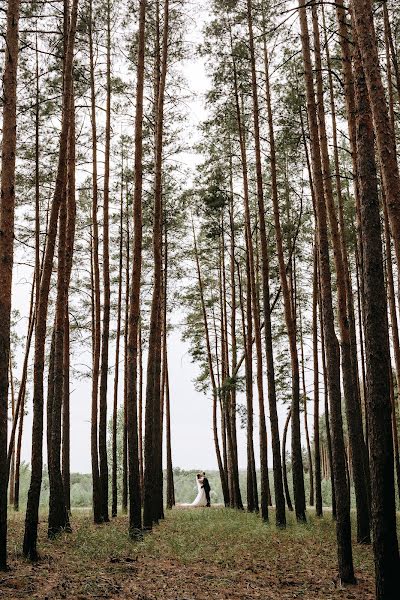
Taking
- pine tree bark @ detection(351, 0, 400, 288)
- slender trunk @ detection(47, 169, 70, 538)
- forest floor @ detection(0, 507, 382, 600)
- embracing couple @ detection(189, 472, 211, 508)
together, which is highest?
pine tree bark @ detection(351, 0, 400, 288)

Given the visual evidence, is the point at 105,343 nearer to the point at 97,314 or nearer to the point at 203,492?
the point at 97,314

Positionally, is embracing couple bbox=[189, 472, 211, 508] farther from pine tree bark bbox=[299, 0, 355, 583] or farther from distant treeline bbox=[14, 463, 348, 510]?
pine tree bark bbox=[299, 0, 355, 583]

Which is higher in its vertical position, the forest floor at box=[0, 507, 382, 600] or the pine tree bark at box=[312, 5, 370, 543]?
the pine tree bark at box=[312, 5, 370, 543]

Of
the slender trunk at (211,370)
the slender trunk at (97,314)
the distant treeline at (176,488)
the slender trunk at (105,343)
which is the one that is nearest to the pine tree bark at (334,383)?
the slender trunk at (97,314)

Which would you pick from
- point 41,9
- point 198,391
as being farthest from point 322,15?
A: point 198,391

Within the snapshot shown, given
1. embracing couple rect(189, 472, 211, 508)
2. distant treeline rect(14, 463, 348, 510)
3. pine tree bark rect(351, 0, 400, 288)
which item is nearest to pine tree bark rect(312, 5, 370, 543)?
pine tree bark rect(351, 0, 400, 288)

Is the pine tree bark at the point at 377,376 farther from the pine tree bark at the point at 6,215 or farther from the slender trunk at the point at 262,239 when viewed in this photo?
the slender trunk at the point at 262,239

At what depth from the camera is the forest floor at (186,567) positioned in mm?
5746

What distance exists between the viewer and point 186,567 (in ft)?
23.8

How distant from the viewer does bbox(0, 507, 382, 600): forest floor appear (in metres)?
5.75

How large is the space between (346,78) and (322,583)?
25.0 feet

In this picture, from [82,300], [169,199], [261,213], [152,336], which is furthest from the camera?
[82,300]

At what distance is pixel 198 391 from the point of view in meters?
22.5

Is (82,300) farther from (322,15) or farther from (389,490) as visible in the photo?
(389,490)
